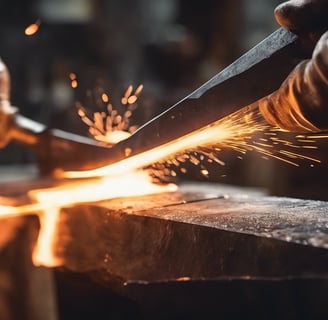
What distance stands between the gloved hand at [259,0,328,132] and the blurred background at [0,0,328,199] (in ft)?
13.2

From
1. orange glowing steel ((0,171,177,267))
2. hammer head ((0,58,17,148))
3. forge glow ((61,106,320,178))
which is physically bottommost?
orange glowing steel ((0,171,177,267))

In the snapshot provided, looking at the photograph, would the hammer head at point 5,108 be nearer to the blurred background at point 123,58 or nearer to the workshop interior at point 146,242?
the workshop interior at point 146,242

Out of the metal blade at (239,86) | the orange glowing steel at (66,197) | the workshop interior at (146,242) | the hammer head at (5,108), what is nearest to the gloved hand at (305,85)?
the metal blade at (239,86)

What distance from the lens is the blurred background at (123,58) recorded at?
23.7 feet

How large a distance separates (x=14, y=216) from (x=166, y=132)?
112 centimetres

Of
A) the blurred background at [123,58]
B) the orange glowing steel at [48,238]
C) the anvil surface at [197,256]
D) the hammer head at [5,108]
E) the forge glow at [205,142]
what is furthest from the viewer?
the blurred background at [123,58]

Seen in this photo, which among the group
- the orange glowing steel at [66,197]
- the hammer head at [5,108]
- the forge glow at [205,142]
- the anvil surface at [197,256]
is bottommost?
the anvil surface at [197,256]

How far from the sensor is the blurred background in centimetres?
721

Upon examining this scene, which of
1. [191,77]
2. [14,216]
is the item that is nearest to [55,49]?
[191,77]

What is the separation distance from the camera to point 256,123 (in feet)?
8.34

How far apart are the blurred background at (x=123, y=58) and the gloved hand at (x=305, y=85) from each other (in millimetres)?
4017

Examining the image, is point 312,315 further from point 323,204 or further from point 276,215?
point 323,204

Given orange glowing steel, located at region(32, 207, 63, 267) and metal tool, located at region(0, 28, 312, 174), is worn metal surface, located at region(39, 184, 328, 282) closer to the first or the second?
orange glowing steel, located at region(32, 207, 63, 267)

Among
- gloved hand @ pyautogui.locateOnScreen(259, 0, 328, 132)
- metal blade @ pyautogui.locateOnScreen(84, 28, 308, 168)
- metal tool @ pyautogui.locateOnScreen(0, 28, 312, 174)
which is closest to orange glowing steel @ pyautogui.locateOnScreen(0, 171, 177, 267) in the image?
metal tool @ pyautogui.locateOnScreen(0, 28, 312, 174)
